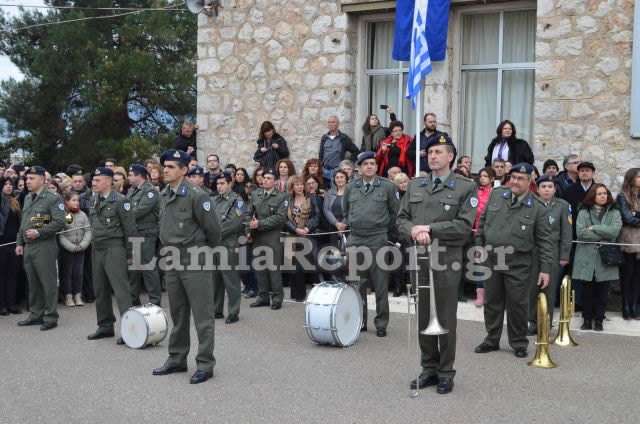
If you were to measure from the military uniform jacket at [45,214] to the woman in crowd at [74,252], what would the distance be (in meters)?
1.59

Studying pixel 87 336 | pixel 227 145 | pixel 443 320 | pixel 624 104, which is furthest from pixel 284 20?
pixel 443 320

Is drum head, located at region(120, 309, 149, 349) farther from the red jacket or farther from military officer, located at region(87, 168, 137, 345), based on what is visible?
the red jacket

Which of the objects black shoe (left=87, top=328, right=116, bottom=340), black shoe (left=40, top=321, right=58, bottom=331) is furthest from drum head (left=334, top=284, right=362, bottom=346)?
black shoe (left=40, top=321, right=58, bottom=331)

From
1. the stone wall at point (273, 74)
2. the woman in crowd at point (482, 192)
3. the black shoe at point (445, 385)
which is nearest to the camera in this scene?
the black shoe at point (445, 385)

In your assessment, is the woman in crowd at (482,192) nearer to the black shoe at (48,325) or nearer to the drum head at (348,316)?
the drum head at (348,316)

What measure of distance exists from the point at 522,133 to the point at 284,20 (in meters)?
4.73

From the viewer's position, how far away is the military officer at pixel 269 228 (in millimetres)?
11453

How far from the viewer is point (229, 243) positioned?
35.6ft

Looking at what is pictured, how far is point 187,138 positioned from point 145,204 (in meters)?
4.98

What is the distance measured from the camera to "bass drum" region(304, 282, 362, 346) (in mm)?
8875

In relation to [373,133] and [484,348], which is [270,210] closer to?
[373,133]

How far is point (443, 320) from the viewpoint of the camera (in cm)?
729

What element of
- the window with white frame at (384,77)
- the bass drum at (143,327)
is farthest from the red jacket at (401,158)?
the bass drum at (143,327)

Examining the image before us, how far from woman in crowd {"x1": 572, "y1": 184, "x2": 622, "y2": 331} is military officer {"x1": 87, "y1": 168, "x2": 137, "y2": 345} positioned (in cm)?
547
